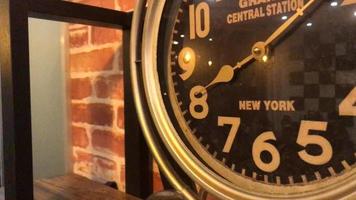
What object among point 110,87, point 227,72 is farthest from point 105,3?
point 227,72

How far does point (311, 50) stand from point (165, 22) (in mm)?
219

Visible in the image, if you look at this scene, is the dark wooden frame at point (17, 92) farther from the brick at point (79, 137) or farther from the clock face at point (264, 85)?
the brick at point (79, 137)

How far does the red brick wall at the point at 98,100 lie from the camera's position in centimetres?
79

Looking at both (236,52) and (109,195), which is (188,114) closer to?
(236,52)

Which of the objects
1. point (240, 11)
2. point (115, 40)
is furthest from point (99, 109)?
point (240, 11)

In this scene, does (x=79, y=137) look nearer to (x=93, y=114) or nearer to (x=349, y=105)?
(x=93, y=114)

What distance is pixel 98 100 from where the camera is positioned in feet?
2.78

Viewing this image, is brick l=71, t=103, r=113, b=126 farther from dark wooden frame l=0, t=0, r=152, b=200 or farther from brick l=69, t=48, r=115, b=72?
dark wooden frame l=0, t=0, r=152, b=200

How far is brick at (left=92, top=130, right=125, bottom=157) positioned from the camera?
2.60 feet

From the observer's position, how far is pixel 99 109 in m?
0.85

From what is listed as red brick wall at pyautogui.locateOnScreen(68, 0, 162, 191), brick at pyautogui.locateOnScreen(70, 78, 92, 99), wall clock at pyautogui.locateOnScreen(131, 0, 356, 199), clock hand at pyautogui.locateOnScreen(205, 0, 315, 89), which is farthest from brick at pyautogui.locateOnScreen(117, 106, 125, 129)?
clock hand at pyautogui.locateOnScreen(205, 0, 315, 89)

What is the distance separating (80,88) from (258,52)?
574 millimetres

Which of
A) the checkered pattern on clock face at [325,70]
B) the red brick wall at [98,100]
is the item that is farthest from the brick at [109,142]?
Answer: the checkered pattern on clock face at [325,70]

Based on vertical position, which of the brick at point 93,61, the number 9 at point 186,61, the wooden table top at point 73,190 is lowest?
the wooden table top at point 73,190
